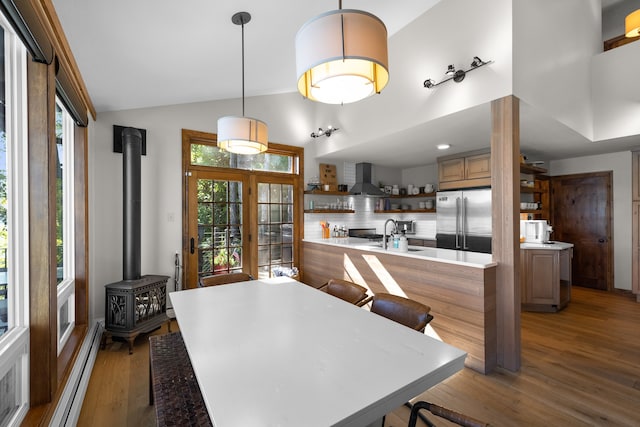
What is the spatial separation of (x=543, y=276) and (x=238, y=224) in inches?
169

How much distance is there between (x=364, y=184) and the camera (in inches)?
216

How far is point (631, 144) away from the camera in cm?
429

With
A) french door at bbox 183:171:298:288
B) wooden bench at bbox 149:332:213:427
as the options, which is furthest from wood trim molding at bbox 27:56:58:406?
french door at bbox 183:171:298:288

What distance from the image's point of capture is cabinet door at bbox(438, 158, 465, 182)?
4873 millimetres

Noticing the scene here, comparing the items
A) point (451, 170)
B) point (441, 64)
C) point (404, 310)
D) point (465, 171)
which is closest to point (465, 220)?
point (465, 171)

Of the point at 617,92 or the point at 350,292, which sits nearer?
the point at 350,292

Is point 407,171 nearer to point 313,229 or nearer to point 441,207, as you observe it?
point 441,207

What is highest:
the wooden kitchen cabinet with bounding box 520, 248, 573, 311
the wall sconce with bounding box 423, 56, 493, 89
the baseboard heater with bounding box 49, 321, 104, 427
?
the wall sconce with bounding box 423, 56, 493, 89

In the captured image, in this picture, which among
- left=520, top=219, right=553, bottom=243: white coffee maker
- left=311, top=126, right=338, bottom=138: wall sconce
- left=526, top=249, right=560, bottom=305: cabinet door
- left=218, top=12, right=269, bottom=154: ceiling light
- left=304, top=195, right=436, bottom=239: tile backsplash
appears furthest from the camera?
left=304, top=195, right=436, bottom=239: tile backsplash

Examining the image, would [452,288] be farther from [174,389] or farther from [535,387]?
[174,389]

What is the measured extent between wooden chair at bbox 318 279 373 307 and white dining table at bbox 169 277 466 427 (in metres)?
0.46

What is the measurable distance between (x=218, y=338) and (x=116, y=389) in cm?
164

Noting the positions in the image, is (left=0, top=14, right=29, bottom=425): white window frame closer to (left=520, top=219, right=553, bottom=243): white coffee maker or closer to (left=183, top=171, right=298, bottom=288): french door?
(left=183, top=171, right=298, bottom=288): french door

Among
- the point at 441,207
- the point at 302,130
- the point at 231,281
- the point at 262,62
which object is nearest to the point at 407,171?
the point at 441,207
